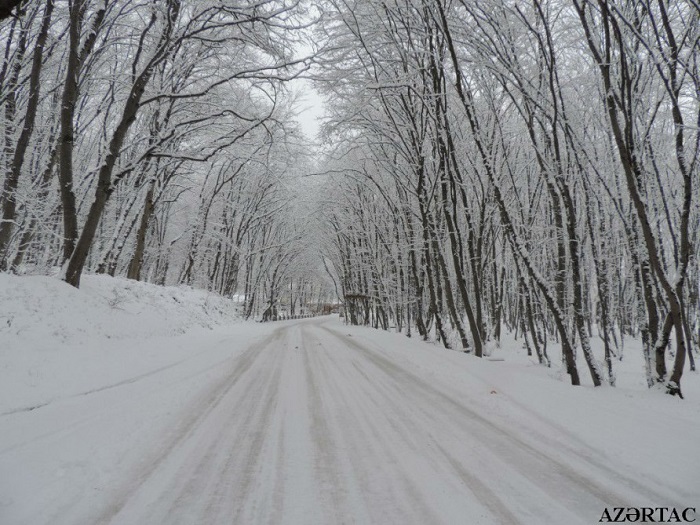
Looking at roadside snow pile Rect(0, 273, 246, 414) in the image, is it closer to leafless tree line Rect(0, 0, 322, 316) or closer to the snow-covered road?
the snow-covered road

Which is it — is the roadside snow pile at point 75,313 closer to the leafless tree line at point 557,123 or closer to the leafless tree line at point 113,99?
the leafless tree line at point 113,99

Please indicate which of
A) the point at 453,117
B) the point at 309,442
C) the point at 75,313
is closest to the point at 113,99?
the point at 75,313

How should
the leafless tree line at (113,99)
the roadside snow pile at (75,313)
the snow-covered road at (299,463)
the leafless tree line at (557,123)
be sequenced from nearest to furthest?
the snow-covered road at (299,463), the leafless tree line at (557,123), the roadside snow pile at (75,313), the leafless tree line at (113,99)

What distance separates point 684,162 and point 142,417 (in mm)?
8533

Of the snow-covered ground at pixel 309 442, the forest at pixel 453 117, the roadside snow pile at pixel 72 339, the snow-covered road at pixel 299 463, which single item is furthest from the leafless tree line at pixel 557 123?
the roadside snow pile at pixel 72 339

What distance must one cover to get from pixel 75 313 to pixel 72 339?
1.11 metres

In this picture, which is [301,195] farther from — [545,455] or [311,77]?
[545,455]

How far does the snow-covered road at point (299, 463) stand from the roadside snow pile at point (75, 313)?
2461 millimetres

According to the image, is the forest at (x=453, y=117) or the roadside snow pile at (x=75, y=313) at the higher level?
the forest at (x=453, y=117)

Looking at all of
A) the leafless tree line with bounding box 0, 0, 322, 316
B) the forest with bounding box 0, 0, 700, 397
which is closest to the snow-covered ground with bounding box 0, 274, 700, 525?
the forest with bounding box 0, 0, 700, 397

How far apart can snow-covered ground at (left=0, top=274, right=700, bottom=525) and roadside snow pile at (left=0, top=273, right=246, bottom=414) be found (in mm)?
41

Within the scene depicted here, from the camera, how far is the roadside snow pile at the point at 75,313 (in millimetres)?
6071

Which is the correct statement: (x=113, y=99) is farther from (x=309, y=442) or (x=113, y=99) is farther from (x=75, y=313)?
(x=309, y=442)

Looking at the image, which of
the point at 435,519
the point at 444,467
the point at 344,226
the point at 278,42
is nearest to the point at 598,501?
the point at 444,467
